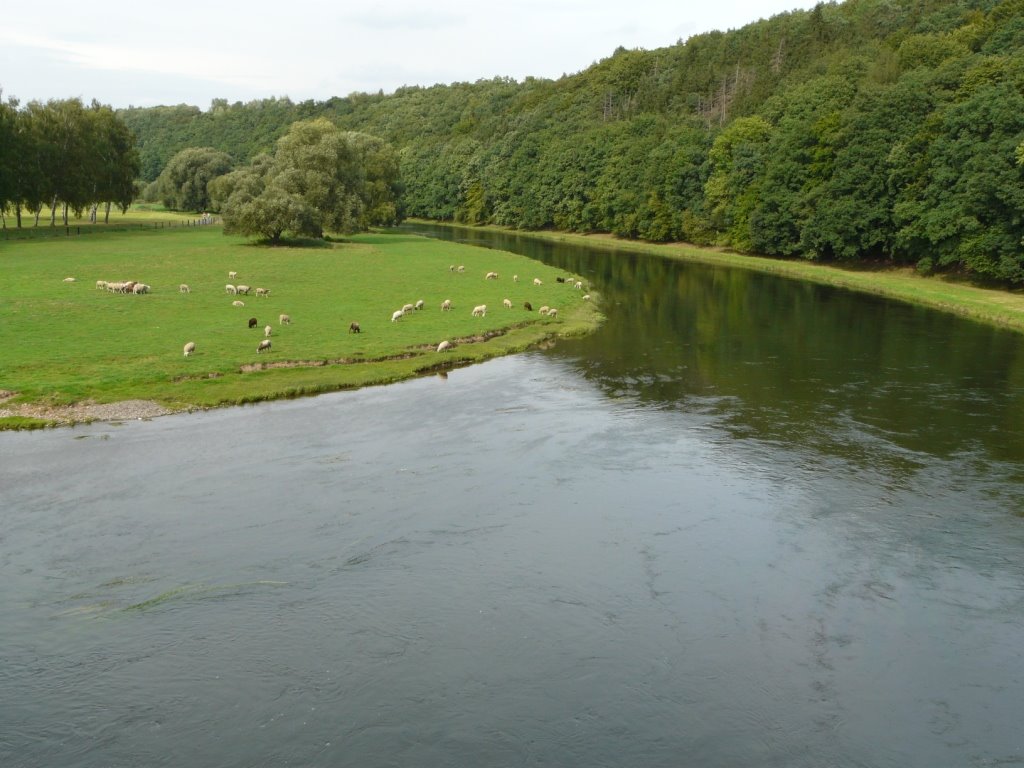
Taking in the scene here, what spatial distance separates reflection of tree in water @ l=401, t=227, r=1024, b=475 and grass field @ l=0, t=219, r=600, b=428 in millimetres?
6252

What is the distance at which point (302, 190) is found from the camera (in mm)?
100312

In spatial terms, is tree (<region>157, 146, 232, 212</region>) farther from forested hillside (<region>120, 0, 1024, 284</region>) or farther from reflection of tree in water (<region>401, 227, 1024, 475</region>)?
reflection of tree in water (<region>401, 227, 1024, 475</region>)

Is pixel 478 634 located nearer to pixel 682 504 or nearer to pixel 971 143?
pixel 682 504

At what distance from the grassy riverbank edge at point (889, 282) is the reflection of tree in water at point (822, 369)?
225 centimetres

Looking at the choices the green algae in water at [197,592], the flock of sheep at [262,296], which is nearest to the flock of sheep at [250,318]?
the flock of sheep at [262,296]

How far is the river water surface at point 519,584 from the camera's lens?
15523 mm

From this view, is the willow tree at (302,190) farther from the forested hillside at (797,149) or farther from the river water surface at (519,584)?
the river water surface at (519,584)

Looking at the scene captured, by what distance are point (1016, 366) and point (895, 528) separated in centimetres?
2546

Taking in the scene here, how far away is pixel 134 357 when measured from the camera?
39594mm

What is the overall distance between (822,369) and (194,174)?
467 ft

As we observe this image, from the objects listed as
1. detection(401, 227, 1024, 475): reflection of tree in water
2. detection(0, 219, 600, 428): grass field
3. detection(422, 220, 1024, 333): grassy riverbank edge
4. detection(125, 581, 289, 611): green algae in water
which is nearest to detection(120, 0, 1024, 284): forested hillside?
detection(422, 220, 1024, 333): grassy riverbank edge

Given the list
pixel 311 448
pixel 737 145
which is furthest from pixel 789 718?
pixel 737 145

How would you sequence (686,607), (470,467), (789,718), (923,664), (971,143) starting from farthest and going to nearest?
(971,143), (470,467), (686,607), (923,664), (789,718)

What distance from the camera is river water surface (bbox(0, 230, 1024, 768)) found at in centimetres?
1552
